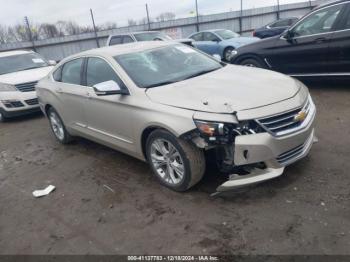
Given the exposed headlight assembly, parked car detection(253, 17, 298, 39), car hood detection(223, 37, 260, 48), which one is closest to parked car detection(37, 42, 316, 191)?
the exposed headlight assembly

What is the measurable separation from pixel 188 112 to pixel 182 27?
66.2ft

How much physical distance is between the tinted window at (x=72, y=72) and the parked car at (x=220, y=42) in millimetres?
7922

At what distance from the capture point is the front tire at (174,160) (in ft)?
11.7

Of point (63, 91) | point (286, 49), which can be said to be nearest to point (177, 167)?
point (63, 91)

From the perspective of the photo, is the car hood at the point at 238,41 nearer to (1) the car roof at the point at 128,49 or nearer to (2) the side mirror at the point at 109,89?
(1) the car roof at the point at 128,49

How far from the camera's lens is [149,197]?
397 centimetres

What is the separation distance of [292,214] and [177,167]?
1.28 metres

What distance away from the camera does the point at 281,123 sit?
342 cm

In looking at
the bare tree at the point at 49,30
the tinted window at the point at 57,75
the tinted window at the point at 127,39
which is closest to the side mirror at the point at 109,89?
the tinted window at the point at 57,75

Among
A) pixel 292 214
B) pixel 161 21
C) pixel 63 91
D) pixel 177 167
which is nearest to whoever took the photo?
pixel 292 214

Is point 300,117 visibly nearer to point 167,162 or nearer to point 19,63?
point 167,162

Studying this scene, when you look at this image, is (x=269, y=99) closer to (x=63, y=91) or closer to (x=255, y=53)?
(x=63, y=91)

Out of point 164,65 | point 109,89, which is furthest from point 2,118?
point 164,65

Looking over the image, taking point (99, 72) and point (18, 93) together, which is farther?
point (18, 93)
